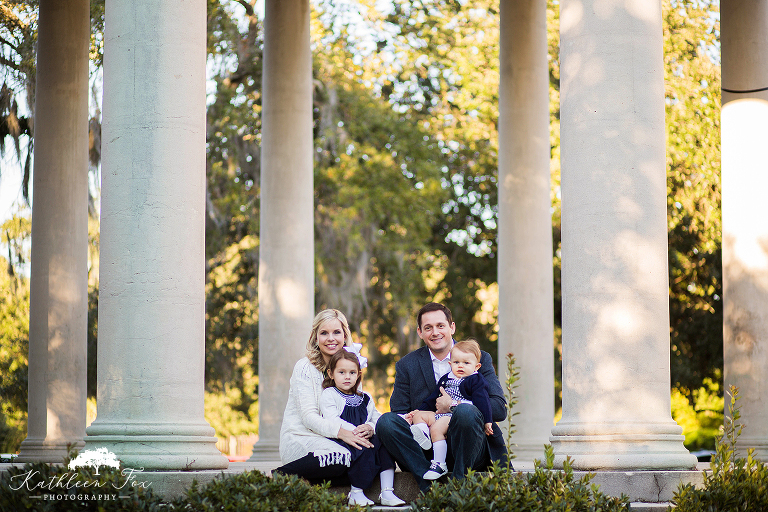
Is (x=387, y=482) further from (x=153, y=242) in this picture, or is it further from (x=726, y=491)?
(x=153, y=242)

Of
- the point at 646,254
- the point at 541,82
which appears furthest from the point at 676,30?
the point at 646,254

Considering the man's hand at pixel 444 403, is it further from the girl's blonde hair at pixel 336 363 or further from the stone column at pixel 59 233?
the stone column at pixel 59 233

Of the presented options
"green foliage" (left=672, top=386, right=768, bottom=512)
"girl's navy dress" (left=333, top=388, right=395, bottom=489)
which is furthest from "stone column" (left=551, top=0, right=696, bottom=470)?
"girl's navy dress" (left=333, top=388, right=395, bottom=489)

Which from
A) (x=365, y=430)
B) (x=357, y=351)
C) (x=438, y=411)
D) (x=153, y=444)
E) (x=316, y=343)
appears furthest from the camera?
(x=316, y=343)

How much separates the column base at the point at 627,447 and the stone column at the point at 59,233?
Answer: 2906cm

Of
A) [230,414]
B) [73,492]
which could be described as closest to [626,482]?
[73,492]

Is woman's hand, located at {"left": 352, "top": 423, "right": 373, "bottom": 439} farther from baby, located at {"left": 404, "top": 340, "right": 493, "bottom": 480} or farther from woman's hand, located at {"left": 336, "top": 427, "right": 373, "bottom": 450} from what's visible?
baby, located at {"left": 404, "top": 340, "right": 493, "bottom": 480}

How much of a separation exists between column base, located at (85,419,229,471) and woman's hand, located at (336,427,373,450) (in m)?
4.71

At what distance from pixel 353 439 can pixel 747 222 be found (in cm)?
2698

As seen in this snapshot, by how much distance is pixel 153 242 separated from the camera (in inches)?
1388

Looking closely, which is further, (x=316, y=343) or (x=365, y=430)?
(x=316, y=343)

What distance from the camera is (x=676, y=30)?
289 feet

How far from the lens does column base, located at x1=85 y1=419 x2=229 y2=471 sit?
111 feet

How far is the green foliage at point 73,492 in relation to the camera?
29.1 metres
